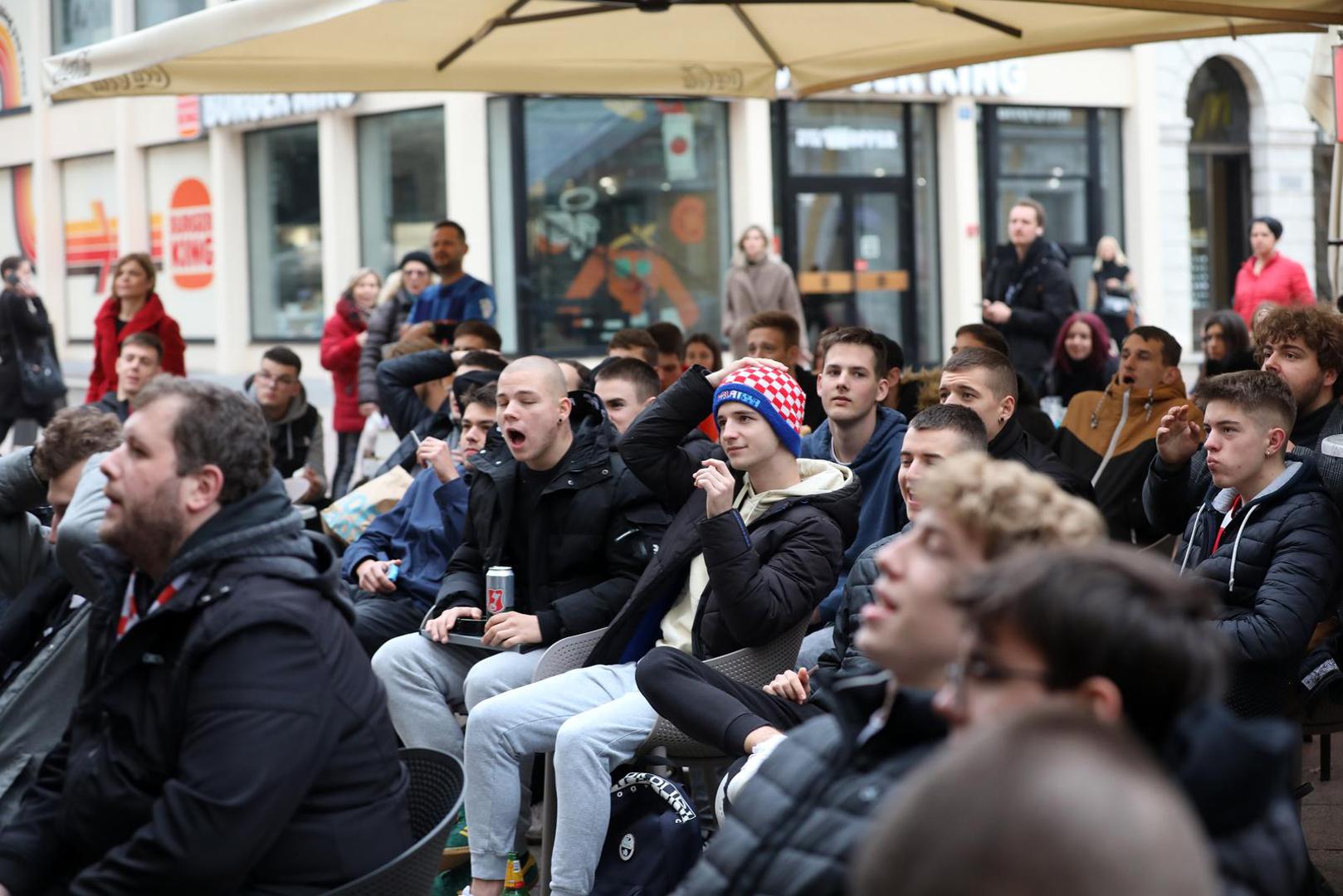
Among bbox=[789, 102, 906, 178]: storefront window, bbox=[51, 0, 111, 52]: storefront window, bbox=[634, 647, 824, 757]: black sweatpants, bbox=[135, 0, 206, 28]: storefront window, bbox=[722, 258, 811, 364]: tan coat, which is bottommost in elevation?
bbox=[634, 647, 824, 757]: black sweatpants

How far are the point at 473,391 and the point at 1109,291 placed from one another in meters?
9.80

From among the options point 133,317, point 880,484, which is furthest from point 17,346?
point 880,484

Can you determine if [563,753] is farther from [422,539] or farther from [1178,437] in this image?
[1178,437]

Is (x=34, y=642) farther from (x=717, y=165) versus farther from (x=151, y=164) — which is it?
(x=151, y=164)

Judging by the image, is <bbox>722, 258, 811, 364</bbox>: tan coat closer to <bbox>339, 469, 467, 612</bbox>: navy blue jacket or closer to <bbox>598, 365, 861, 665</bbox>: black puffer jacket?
<bbox>339, 469, 467, 612</bbox>: navy blue jacket

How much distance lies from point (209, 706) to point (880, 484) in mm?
3196

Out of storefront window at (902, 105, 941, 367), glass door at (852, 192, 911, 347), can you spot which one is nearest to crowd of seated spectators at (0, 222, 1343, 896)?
glass door at (852, 192, 911, 347)

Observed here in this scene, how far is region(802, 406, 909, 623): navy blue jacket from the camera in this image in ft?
18.1

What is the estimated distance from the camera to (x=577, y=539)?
5.29 metres

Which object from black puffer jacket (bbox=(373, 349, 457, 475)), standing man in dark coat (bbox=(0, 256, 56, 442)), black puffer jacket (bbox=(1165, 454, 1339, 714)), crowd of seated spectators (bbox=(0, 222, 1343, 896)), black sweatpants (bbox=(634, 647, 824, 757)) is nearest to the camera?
crowd of seated spectators (bbox=(0, 222, 1343, 896))

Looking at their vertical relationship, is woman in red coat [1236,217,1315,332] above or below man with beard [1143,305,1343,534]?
above

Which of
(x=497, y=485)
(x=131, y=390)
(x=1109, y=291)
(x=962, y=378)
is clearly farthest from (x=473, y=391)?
(x=1109, y=291)

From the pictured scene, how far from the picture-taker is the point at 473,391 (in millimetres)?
6316

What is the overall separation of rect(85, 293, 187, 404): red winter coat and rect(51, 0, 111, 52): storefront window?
1521 centimetres
